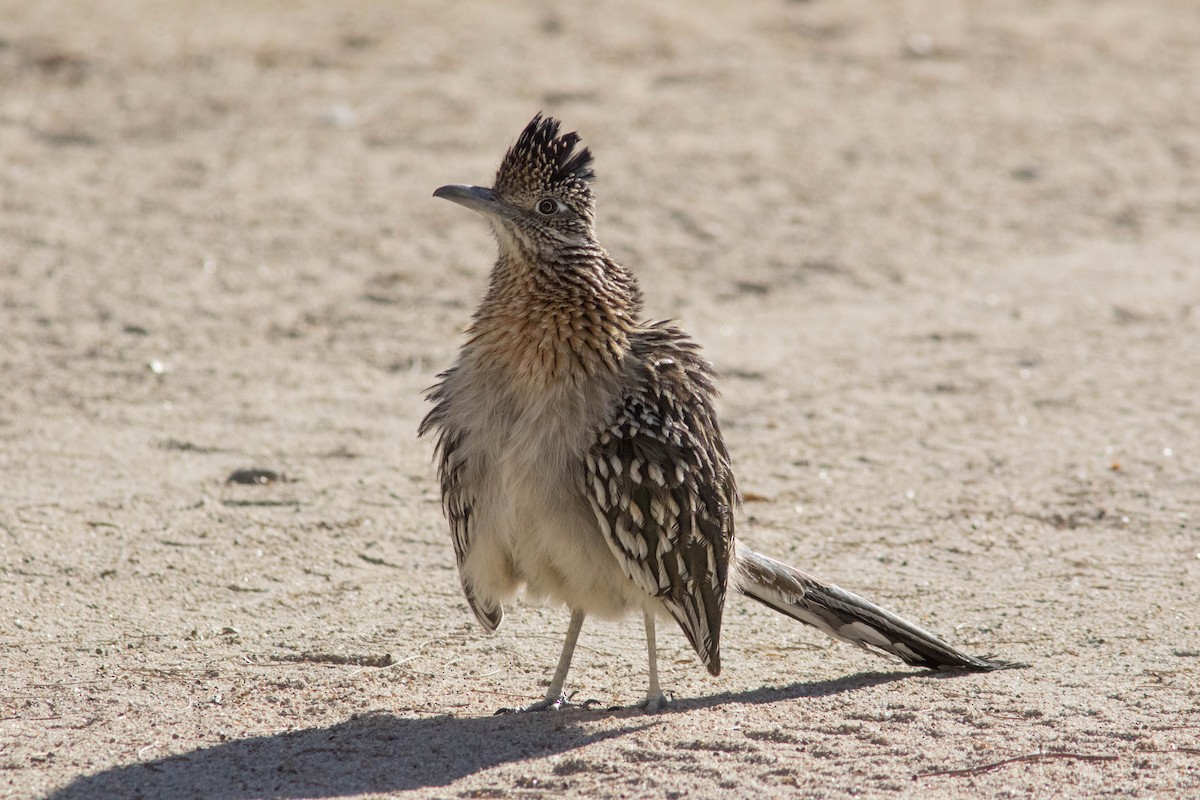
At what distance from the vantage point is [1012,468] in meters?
8.42

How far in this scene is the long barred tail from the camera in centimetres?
620

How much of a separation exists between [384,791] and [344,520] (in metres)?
2.73

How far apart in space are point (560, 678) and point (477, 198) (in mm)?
1945

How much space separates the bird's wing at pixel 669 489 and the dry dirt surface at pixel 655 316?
471 mm

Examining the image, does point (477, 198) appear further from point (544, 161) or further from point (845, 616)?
point (845, 616)

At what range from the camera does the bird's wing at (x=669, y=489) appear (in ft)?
18.6

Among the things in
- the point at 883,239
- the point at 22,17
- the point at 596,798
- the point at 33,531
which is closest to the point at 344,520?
the point at 33,531

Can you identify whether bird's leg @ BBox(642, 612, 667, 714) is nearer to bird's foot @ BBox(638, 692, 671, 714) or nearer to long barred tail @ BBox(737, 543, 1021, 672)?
bird's foot @ BBox(638, 692, 671, 714)

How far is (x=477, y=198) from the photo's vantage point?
6129mm

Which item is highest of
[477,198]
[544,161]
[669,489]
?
[544,161]

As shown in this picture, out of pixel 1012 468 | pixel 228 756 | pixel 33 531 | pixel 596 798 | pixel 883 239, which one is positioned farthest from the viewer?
pixel 883 239

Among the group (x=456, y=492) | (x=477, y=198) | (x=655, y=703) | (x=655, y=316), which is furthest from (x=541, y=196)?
(x=655, y=316)

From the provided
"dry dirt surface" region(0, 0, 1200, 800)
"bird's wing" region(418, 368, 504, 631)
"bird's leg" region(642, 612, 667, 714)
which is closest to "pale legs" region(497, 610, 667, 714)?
"bird's leg" region(642, 612, 667, 714)

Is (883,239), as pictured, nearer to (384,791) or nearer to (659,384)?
(659,384)
